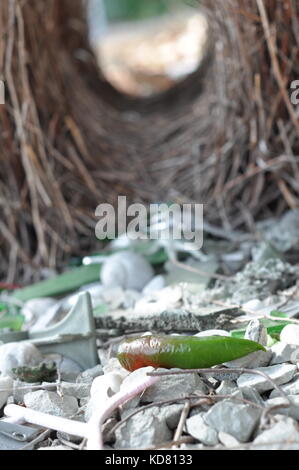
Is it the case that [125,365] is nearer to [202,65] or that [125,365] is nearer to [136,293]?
[136,293]

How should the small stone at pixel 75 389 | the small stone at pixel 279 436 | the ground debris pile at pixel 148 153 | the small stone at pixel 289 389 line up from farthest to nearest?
the ground debris pile at pixel 148 153 → the small stone at pixel 75 389 → the small stone at pixel 289 389 → the small stone at pixel 279 436

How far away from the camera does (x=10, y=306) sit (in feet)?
4.44

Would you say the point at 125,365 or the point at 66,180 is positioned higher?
the point at 66,180

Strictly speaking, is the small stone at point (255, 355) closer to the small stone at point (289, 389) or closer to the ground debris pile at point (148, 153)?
the small stone at point (289, 389)

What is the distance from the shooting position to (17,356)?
944 millimetres

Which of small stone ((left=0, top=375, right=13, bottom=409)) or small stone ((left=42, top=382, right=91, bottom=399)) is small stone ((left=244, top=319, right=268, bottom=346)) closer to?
small stone ((left=42, top=382, right=91, bottom=399))

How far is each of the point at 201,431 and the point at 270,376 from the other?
0.14 meters

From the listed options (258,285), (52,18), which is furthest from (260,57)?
(52,18)

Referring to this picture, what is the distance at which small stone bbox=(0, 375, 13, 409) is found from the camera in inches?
33.4

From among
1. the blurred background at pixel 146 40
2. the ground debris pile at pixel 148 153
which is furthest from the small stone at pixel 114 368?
the blurred background at pixel 146 40

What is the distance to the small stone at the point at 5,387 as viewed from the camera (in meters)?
0.85

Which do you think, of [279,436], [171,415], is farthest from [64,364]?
[279,436]

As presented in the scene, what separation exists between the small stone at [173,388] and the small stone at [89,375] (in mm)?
156
